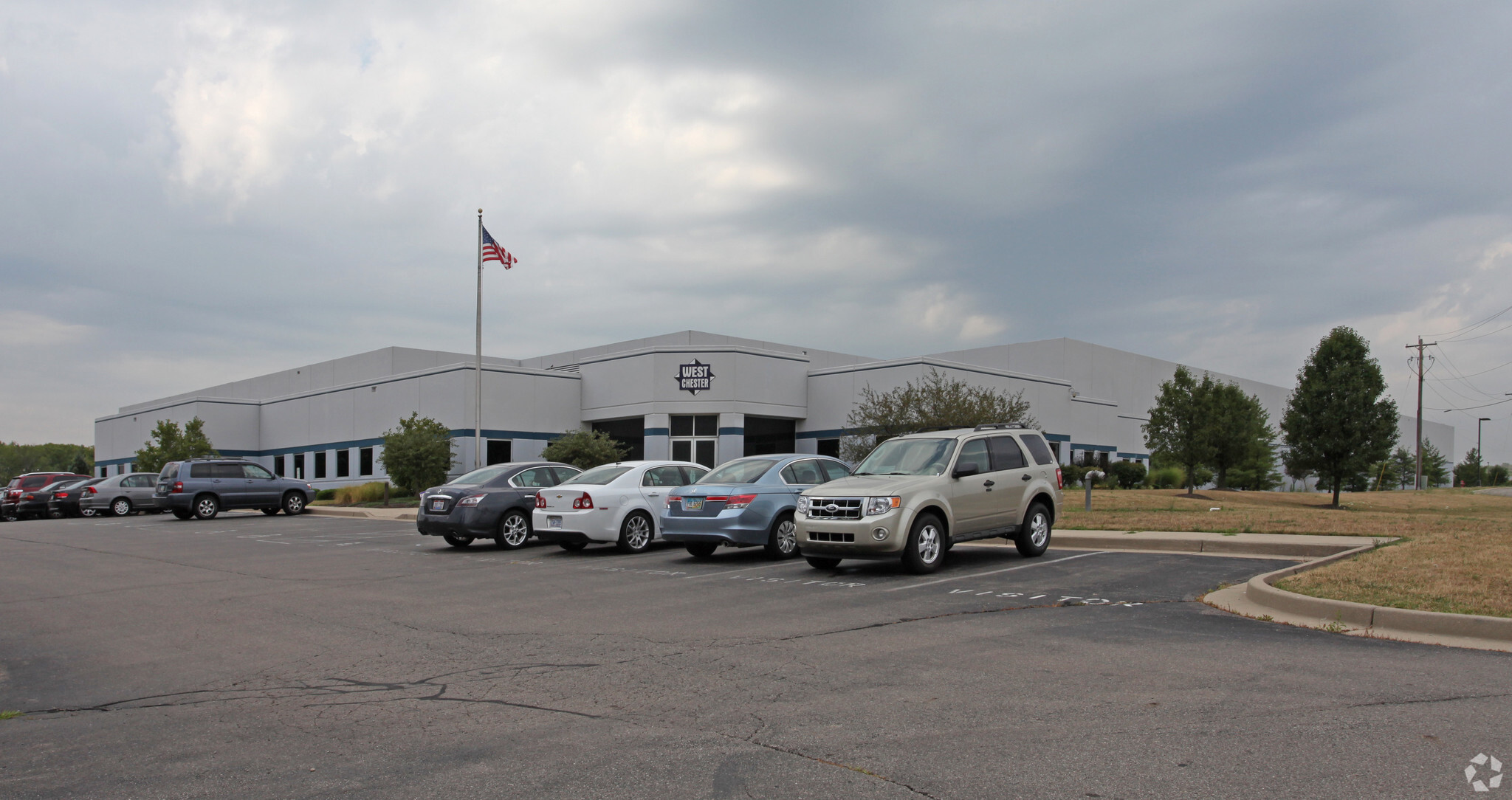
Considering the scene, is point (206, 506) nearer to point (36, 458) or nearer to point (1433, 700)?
point (1433, 700)

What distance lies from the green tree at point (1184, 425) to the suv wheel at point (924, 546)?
34.4m

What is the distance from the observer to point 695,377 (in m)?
41.7

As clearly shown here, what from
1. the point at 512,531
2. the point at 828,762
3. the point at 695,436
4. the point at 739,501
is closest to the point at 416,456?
the point at 695,436

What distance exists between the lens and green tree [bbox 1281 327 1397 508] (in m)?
36.0

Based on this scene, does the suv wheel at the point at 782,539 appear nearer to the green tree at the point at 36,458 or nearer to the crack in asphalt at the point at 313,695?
the crack in asphalt at the point at 313,695

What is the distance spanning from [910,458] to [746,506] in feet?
8.21

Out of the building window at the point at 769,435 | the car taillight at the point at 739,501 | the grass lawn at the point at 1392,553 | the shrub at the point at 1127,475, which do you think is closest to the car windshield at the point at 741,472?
the car taillight at the point at 739,501

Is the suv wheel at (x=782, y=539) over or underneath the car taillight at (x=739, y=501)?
underneath

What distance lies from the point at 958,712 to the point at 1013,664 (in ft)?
4.77

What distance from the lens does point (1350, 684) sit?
235 inches

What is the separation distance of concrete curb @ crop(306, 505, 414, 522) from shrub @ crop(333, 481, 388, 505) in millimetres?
4853

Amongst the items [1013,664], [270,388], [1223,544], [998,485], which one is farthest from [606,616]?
[270,388]

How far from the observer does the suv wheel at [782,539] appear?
14.0m

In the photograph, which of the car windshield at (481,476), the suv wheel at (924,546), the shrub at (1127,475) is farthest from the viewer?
the shrub at (1127,475)
